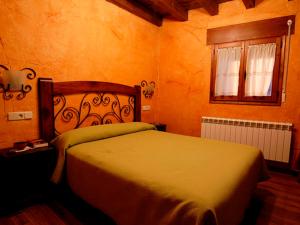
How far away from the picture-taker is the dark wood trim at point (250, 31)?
2.87 meters

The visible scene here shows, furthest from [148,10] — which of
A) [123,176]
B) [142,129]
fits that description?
[123,176]

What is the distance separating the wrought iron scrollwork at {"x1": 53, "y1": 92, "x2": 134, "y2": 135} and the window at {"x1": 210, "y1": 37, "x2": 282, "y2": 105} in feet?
5.09

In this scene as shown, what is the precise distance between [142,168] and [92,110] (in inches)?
63.6

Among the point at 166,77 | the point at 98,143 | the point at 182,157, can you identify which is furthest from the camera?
the point at 166,77

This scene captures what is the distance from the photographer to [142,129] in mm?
2957

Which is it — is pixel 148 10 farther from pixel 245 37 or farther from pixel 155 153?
pixel 155 153

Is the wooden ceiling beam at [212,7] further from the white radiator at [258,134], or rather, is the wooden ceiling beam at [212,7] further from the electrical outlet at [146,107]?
the electrical outlet at [146,107]

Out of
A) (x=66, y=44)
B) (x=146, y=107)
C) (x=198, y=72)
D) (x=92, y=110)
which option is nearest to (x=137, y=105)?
(x=146, y=107)

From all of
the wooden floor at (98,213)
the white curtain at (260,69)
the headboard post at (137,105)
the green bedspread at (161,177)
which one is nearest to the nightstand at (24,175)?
the wooden floor at (98,213)

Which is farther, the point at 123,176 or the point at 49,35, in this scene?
the point at 49,35

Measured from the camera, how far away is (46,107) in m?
2.31

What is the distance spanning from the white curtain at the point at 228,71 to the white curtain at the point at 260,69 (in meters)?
0.16

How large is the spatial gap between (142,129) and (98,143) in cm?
89

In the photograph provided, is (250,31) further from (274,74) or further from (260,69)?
(274,74)
